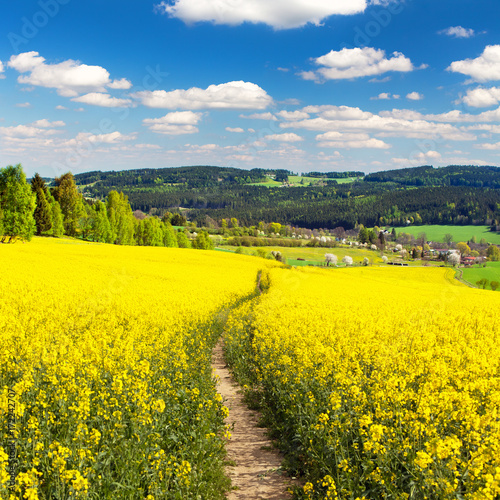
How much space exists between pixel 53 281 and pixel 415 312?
20.6 m

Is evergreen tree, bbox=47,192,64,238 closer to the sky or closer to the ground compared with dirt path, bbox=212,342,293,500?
closer to the sky

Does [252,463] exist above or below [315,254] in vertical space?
above

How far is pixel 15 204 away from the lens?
48.7 meters

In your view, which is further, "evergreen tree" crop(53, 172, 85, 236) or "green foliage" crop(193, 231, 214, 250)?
"green foliage" crop(193, 231, 214, 250)

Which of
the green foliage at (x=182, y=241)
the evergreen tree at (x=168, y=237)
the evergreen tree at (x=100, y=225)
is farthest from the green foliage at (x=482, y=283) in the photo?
the evergreen tree at (x=100, y=225)

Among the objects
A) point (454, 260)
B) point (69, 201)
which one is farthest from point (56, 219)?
point (454, 260)

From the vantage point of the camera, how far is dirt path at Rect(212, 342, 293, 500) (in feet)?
24.9

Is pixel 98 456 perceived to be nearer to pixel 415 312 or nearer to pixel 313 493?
pixel 313 493

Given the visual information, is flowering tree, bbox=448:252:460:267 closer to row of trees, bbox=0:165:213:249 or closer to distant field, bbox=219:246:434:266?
distant field, bbox=219:246:434:266

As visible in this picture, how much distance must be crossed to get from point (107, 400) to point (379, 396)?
5.24 m

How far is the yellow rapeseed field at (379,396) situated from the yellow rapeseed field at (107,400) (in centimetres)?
175

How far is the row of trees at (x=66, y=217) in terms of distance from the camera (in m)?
48.9

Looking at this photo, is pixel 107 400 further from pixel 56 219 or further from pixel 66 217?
pixel 66 217

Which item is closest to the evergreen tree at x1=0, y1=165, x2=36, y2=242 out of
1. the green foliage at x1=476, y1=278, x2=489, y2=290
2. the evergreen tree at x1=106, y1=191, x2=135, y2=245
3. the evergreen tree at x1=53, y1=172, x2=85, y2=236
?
the evergreen tree at x1=53, y1=172, x2=85, y2=236
